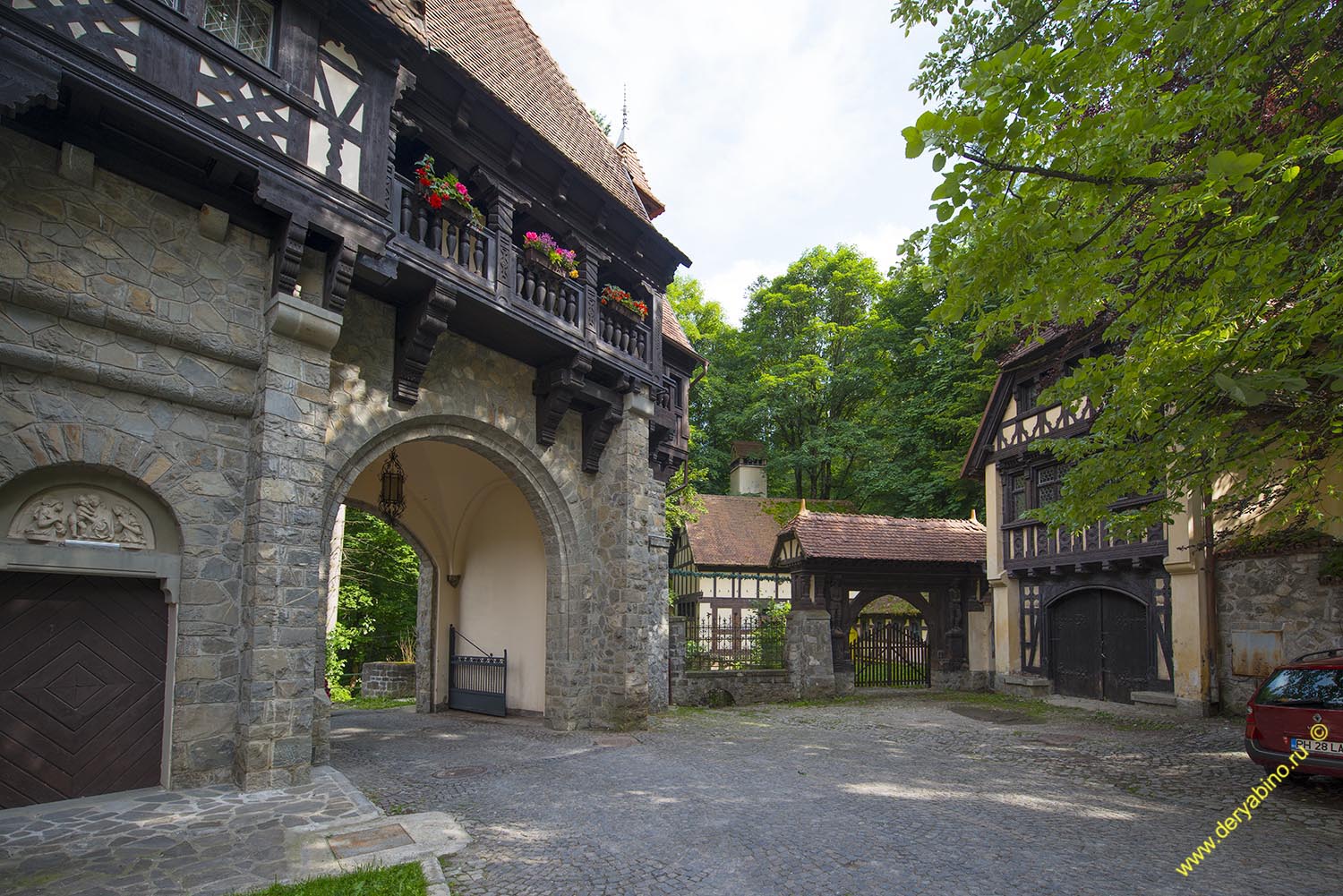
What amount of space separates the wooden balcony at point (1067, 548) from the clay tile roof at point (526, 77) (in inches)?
374

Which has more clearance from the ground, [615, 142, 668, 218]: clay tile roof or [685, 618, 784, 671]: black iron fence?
[615, 142, 668, 218]: clay tile roof

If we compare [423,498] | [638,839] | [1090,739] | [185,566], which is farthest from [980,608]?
[185,566]

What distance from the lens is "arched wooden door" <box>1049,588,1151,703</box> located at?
47.4 feet

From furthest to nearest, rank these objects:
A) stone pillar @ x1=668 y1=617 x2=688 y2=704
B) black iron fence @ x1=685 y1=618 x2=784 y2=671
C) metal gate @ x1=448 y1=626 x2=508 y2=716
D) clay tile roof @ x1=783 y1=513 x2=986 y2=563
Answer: clay tile roof @ x1=783 y1=513 x2=986 y2=563, black iron fence @ x1=685 y1=618 x2=784 y2=671, stone pillar @ x1=668 y1=617 x2=688 y2=704, metal gate @ x1=448 y1=626 x2=508 y2=716

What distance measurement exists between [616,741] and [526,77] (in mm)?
9177

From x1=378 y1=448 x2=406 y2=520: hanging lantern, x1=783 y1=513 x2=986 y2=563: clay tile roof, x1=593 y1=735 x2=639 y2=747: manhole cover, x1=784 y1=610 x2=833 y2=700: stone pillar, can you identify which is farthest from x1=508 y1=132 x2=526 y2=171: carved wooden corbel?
x1=783 y1=513 x2=986 y2=563: clay tile roof

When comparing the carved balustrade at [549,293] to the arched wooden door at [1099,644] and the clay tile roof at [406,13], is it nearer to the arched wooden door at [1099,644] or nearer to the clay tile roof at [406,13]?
the clay tile roof at [406,13]

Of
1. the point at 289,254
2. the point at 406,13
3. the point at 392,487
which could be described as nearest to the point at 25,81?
the point at 289,254

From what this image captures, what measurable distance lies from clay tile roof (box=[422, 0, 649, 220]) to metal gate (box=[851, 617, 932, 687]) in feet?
38.5

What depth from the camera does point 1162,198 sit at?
4711 mm

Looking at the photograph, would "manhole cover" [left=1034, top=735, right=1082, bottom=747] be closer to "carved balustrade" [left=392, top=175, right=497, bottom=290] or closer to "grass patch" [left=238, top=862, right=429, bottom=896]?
"grass patch" [left=238, top=862, right=429, bottom=896]

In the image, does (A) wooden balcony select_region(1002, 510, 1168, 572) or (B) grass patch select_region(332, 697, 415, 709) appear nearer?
(A) wooden balcony select_region(1002, 510, 1168, 572)

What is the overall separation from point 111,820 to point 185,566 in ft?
6.01

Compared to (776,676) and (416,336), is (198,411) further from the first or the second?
(776,676)
